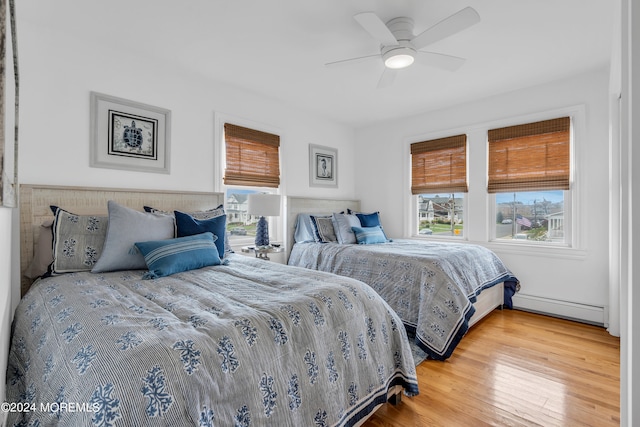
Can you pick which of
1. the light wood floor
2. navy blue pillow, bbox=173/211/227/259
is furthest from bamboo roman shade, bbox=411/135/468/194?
navy blue pillow, bbox=173/211/227/259

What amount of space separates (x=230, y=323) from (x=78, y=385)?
0.44 metres

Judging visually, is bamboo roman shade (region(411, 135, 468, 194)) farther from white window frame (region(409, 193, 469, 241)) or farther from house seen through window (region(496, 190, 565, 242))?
house seen through window (region(496, 190, 565, 242))

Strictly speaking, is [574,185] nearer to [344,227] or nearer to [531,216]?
[531,216]

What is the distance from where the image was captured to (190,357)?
3.01ft

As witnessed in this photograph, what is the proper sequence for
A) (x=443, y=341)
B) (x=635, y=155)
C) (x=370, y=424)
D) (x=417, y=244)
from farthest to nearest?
(x=417, y=244), (x=443, y=341), (x=370, y=424), (x=635, y=155)

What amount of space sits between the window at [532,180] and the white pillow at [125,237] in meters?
3.62

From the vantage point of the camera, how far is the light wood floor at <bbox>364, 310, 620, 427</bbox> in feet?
5.42

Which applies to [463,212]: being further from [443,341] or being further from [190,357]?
[190,357]

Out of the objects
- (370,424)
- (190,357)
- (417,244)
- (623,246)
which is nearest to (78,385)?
(190,357)

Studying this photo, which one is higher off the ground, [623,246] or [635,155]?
[635,155]

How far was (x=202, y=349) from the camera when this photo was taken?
3.13 ft

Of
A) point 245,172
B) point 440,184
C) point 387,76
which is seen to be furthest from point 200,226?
point 440,184

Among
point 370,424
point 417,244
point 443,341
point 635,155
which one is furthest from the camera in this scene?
point 417,244

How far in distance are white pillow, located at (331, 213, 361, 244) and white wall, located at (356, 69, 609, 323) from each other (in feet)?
3.44
